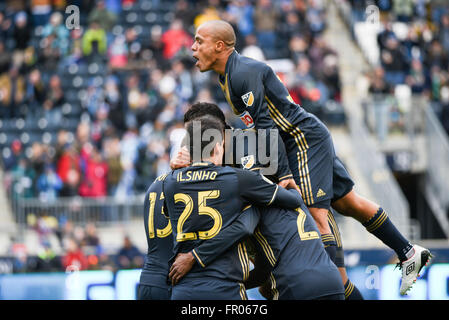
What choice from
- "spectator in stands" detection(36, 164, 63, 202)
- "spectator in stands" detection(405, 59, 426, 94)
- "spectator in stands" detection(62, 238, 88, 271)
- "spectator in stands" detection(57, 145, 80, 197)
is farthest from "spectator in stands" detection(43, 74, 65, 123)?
"spectator in stands" detection(405, 59, 426, 94)

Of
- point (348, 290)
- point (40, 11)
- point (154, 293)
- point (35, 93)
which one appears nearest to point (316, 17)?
point (40, 11)

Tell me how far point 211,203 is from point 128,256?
24.7 ft

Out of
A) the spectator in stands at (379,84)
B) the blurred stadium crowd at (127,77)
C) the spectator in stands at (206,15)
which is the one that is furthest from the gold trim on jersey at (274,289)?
the spectator in stands at (206,15)

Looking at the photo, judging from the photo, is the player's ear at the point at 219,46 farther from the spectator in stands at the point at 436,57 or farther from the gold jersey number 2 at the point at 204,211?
the spectator in stands at the point at 436,57

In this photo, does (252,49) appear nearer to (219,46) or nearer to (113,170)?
(113,170)

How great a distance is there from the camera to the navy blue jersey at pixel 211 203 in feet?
18.0

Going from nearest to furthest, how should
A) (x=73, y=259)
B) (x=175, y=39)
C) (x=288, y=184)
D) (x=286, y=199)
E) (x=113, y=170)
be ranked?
(x=286, y=199)
(x=288, y=184)
(x=73, y=259)
(x=113, y=170)
(x=175, y=39)

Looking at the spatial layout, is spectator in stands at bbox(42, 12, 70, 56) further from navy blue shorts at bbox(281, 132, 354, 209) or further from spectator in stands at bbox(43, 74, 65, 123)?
navy blue shorts at bbox(281, 132, 354, 209)

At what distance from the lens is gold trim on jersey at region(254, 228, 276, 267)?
5.80 metres

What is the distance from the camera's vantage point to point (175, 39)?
58.7ft

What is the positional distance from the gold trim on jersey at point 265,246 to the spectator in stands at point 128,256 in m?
6.93

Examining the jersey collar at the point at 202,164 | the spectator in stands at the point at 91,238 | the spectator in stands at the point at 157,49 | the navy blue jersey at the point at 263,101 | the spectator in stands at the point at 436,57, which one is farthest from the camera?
the spectator in stands at the point at 436,57

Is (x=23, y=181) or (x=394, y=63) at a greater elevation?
(x=394, y=63)

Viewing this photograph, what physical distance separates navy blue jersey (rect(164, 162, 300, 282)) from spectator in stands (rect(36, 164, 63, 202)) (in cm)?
968
